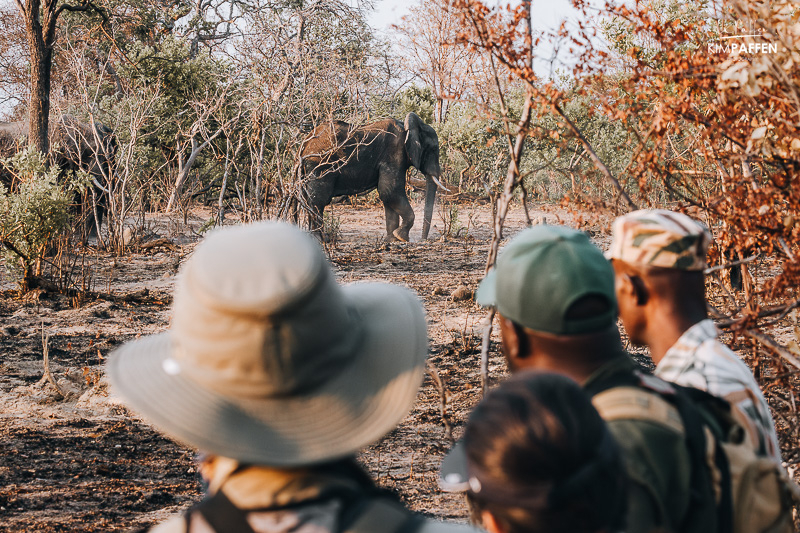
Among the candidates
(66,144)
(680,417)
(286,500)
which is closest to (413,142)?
(66,144)

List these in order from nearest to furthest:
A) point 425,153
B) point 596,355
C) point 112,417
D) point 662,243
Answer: point 596,355 → point 662,243 → point 112,417 → point 425,153

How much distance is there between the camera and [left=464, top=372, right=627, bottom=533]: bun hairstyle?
1112 mm

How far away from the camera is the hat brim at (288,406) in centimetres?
111

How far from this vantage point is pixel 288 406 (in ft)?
3.78

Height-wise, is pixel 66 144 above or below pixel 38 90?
below

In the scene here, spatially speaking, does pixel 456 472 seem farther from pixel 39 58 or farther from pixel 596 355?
pixel 39 58

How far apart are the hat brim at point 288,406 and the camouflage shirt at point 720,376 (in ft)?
2.48

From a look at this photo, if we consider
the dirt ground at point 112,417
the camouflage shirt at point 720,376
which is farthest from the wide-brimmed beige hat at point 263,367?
the dirt ground at point 112,417

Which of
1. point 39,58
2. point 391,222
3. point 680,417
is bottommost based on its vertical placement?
point 391,222

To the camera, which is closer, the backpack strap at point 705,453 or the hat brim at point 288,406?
the hat brim at point 288,406

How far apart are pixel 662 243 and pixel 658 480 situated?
0.72 m

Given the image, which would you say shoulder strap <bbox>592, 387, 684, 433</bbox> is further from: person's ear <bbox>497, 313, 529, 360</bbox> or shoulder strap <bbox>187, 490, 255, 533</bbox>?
shoulder strap <bbox>187, 490, 255, 533</bbox>

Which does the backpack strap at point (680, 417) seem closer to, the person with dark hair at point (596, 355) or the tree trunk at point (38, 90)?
the person with dark hair at point (596, 355)

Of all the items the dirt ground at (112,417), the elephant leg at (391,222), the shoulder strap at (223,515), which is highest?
the shoulder strap at (223,515)
